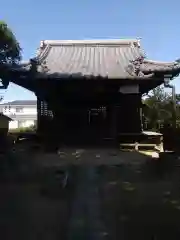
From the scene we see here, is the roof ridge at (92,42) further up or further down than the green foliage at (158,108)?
further up

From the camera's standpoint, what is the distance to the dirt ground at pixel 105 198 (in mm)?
5417

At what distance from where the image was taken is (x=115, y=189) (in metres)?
8.23

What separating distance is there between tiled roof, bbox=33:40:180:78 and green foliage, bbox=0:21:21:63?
133 centimetres

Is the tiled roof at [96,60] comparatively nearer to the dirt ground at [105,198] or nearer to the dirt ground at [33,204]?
the dirt ground at [105,198]

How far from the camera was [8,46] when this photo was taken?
738 inches

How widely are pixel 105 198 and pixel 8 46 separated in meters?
13.4

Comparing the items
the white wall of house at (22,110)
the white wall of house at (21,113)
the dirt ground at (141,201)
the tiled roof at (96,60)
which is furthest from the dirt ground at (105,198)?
the white wall of house at (22,110)

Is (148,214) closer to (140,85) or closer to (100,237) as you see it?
(100,237)

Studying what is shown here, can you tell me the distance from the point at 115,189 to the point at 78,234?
10.3ft

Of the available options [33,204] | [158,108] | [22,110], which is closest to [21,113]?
[22,110]

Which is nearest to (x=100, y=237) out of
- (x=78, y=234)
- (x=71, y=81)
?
(x=78, y=234)

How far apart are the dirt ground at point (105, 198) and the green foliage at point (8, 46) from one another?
746 centimetres

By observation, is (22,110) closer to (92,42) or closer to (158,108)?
(158,108)

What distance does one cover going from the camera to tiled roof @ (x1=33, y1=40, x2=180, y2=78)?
56.7 feet
